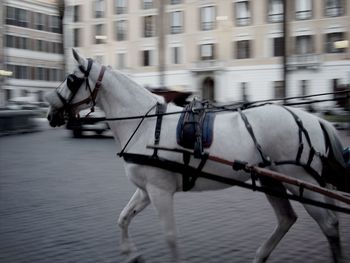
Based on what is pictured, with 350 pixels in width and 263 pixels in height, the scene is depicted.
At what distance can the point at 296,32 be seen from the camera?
144 ft

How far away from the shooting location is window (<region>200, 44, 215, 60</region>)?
47656 mm

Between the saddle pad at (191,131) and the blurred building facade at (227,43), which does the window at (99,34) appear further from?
the saddle pad at (191,131)

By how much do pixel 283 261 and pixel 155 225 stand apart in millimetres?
1968

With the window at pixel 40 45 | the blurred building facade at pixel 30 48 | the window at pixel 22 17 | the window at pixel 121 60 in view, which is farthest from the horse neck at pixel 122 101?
the window at pixel 40 45

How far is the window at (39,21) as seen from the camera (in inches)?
2607

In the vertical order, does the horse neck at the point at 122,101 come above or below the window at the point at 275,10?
below

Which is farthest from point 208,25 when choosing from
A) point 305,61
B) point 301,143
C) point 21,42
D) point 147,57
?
point 301,143

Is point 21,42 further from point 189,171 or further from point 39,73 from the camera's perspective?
point 189,171

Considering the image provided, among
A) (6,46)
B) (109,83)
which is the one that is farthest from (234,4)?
(109,83)

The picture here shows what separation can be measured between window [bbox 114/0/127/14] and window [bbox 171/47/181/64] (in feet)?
22.6

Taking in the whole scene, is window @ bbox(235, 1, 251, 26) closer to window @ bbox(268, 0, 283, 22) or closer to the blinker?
window @ bbox(268, 0, 283, 22)

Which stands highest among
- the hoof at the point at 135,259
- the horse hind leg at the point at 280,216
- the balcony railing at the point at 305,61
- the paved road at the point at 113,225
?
the balcony railing at the point at 305,61

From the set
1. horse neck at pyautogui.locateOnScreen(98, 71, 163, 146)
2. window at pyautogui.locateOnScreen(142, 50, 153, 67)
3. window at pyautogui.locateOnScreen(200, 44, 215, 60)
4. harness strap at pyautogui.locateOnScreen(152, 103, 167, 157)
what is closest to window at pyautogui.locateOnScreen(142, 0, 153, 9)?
window at pyautogui.locateOnScreen(142, 50, 153, 67)

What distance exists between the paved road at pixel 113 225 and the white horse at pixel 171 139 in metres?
0.55
